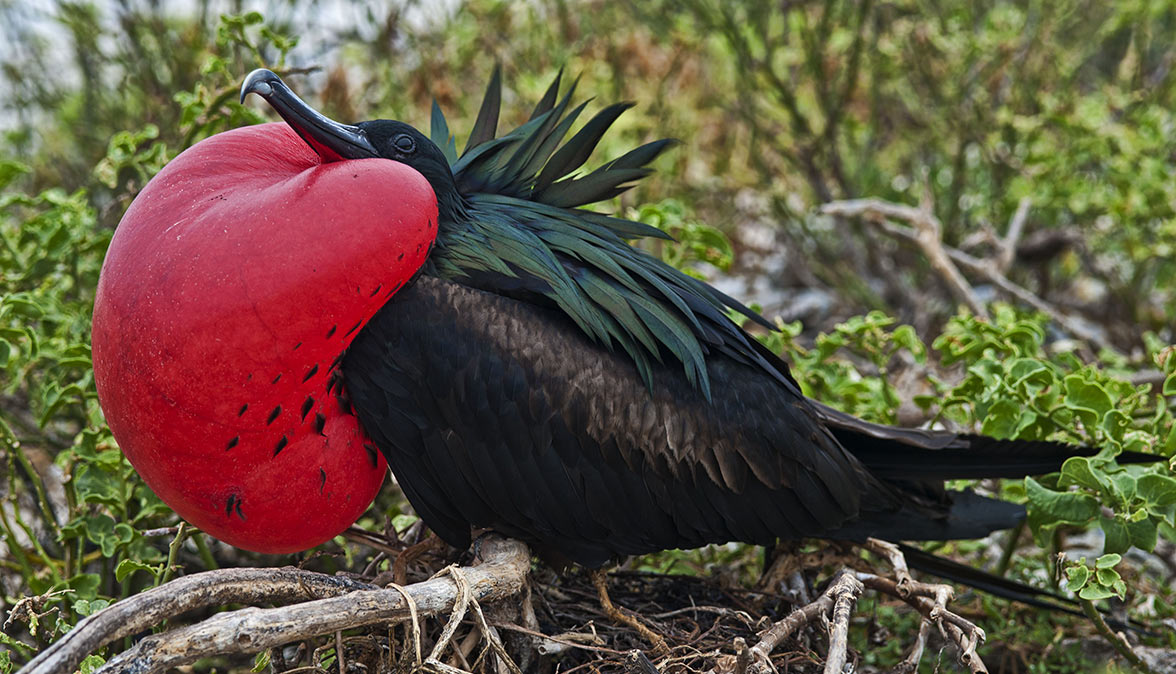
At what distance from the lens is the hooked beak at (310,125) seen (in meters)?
1.99

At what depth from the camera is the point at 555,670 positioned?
2.26 metres

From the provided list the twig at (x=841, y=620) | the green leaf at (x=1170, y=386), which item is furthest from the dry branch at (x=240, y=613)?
the green leaf at (x=1170, y=386)

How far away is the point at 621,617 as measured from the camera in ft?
7.47

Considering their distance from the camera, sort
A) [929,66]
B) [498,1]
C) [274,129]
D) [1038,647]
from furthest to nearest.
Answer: [498,1], [929,66], [1038,647], [274,129]

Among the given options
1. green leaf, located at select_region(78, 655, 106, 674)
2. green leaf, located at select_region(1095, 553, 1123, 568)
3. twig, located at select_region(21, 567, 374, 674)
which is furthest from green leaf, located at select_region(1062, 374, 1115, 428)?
green leaf, located at select_region(78, 655, 106, 674)

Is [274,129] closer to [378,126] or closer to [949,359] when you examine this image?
[378,126]

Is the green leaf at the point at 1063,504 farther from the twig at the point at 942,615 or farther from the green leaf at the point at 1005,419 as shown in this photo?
the twig at the point at 942,615

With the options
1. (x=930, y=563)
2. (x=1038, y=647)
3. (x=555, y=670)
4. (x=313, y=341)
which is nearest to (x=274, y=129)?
(x=313, y=341)

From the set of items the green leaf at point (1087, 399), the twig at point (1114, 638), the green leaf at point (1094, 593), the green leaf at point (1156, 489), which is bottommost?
the twig at point (1114, 638)

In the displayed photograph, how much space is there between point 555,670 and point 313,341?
0.84m

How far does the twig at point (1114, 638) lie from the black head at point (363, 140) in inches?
58.5

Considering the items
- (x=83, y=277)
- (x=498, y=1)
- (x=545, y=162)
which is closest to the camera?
(x=545, y=162)

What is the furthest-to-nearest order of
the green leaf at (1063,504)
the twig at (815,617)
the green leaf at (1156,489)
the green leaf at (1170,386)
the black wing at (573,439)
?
the green leaf at (1170,386) < the green leaf at (1063,504) < the green leaf at (1156,489) < the black wing at (573,439) < the twig at (815,617)

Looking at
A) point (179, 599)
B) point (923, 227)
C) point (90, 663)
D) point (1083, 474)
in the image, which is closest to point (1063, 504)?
point (1083, 474)
